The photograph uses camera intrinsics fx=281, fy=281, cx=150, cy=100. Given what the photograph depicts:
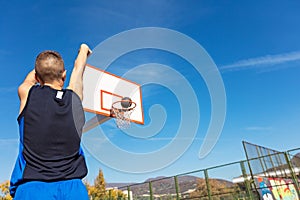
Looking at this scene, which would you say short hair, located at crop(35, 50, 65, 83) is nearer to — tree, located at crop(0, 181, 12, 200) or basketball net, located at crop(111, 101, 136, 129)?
basketball net, located at crop(111, 101, 136, 129)

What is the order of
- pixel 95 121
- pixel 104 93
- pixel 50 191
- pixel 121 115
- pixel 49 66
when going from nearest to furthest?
1. pixel 50 191
2. pixel 49 66
3. pixel 95 121
4. pixel 121 115
5. pixel 104 93

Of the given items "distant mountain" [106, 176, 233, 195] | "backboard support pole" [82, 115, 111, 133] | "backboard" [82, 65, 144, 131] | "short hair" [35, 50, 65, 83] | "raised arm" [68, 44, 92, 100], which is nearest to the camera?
"short hair" [35, 50, 65, 83]

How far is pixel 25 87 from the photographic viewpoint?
4.86 feet

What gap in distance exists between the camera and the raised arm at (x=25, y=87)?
4.60 feet

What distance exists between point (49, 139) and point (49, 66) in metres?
0.37

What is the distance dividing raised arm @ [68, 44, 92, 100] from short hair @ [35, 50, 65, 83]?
→ 126 mm

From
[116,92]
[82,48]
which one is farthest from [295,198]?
[82,48]

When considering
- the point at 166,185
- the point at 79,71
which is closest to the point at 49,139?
the point at 79,71

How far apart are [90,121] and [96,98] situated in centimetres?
92

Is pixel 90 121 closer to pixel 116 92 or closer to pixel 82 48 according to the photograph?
pixel 116 92

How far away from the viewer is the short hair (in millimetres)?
1393

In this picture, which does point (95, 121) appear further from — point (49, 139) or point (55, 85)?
point (49, 139)

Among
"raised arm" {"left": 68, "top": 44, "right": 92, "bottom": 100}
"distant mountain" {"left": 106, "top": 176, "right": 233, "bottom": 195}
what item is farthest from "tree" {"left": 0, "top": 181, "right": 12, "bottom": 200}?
"raised arm" {"left": 68, "top": 44, "right": 92, "bottom": 100}

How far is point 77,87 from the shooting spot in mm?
1566
